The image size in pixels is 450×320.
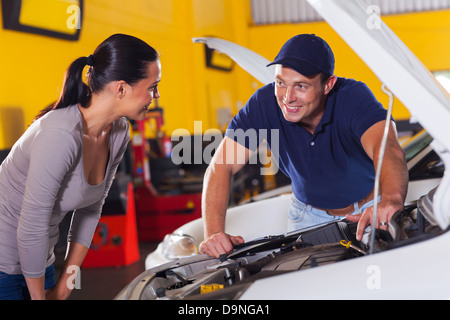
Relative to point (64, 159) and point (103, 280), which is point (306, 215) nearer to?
point (64, 159)

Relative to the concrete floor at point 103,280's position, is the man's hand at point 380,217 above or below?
above

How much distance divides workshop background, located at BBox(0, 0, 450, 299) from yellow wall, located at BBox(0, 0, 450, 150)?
0.05 feet

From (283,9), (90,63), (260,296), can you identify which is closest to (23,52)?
(90,63)

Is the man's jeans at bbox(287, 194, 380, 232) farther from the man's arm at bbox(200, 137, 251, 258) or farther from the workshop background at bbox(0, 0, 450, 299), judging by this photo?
the workshop background at bbox(0, 0, 450, 299)

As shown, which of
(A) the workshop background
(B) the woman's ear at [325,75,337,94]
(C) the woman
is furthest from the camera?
(A) the workshop background

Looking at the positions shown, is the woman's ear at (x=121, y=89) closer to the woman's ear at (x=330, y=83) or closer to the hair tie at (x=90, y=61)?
the hair tie at (x=90, y=61)

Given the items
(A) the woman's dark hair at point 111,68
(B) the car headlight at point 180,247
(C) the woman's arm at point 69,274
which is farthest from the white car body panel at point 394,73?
(B) the car headlight at point 180,247

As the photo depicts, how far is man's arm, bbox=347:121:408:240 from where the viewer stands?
154 cm

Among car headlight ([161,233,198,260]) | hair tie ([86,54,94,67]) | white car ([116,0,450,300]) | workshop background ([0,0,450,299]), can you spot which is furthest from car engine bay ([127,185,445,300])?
car headlight ([161,233,198,260])

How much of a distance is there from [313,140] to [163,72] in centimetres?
606

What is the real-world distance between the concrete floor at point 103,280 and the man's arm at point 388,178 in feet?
8.75

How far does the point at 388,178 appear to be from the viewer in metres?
1.76

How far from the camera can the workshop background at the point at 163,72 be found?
4.77 meters

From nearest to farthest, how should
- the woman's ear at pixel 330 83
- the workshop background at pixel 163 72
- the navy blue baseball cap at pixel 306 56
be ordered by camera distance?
1. the navy blue baseball cap at pixel 306 56
2. the woman's ear at pixel 330 83
3. the workshop background at pixel 163 72
